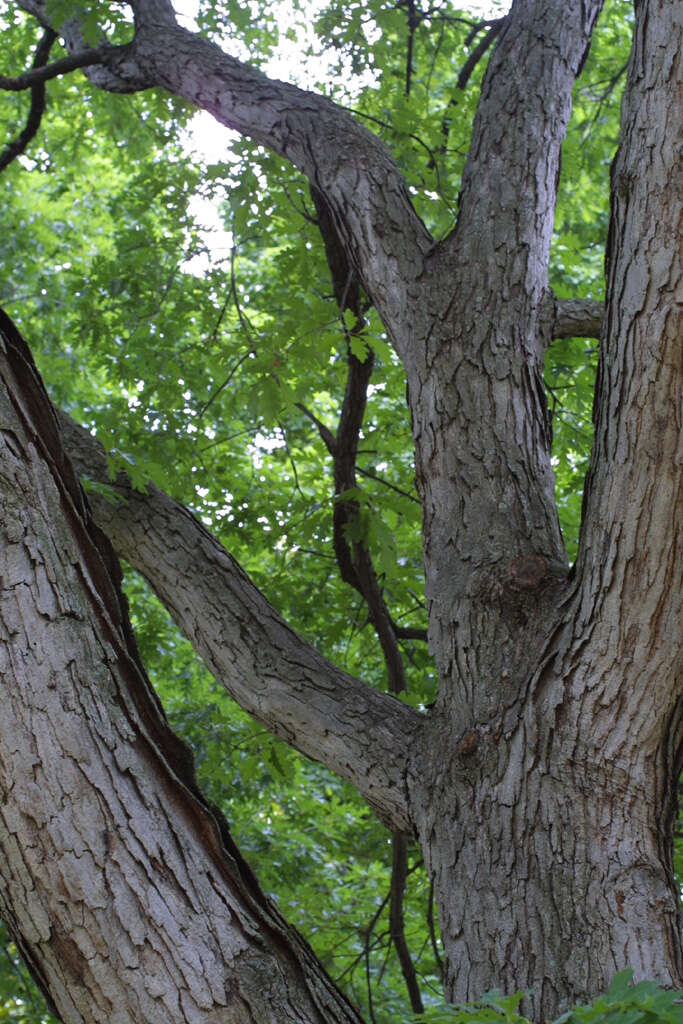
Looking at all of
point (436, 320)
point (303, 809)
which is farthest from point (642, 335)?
point (303, 809)

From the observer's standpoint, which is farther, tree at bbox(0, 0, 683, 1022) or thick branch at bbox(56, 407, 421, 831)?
thick branch at bbox(56, 407, 421, 831)

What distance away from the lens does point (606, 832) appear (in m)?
2.17

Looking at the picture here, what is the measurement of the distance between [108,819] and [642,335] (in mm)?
1454

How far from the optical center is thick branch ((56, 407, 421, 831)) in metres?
2.66

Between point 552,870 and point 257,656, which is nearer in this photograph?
point 552,870

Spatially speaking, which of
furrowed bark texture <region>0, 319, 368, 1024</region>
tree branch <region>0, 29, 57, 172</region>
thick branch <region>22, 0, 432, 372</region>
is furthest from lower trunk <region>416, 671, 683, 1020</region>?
tree branch <region>0, 29, 57, 172</region>

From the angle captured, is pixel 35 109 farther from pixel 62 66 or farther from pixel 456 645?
pixel 456 645

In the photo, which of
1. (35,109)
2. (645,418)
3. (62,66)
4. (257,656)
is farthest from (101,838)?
(35,109)

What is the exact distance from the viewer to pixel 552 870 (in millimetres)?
2168

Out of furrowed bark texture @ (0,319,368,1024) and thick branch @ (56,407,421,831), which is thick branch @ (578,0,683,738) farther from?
furrowed bark texture @ (0,319,368,1024)

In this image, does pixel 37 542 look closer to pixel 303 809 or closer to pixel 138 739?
pixel 138 739

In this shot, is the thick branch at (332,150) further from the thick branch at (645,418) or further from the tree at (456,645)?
the thick branch at (645,418)

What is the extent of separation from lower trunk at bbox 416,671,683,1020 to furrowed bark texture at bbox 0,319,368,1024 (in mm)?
529

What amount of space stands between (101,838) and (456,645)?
1.21 meters
